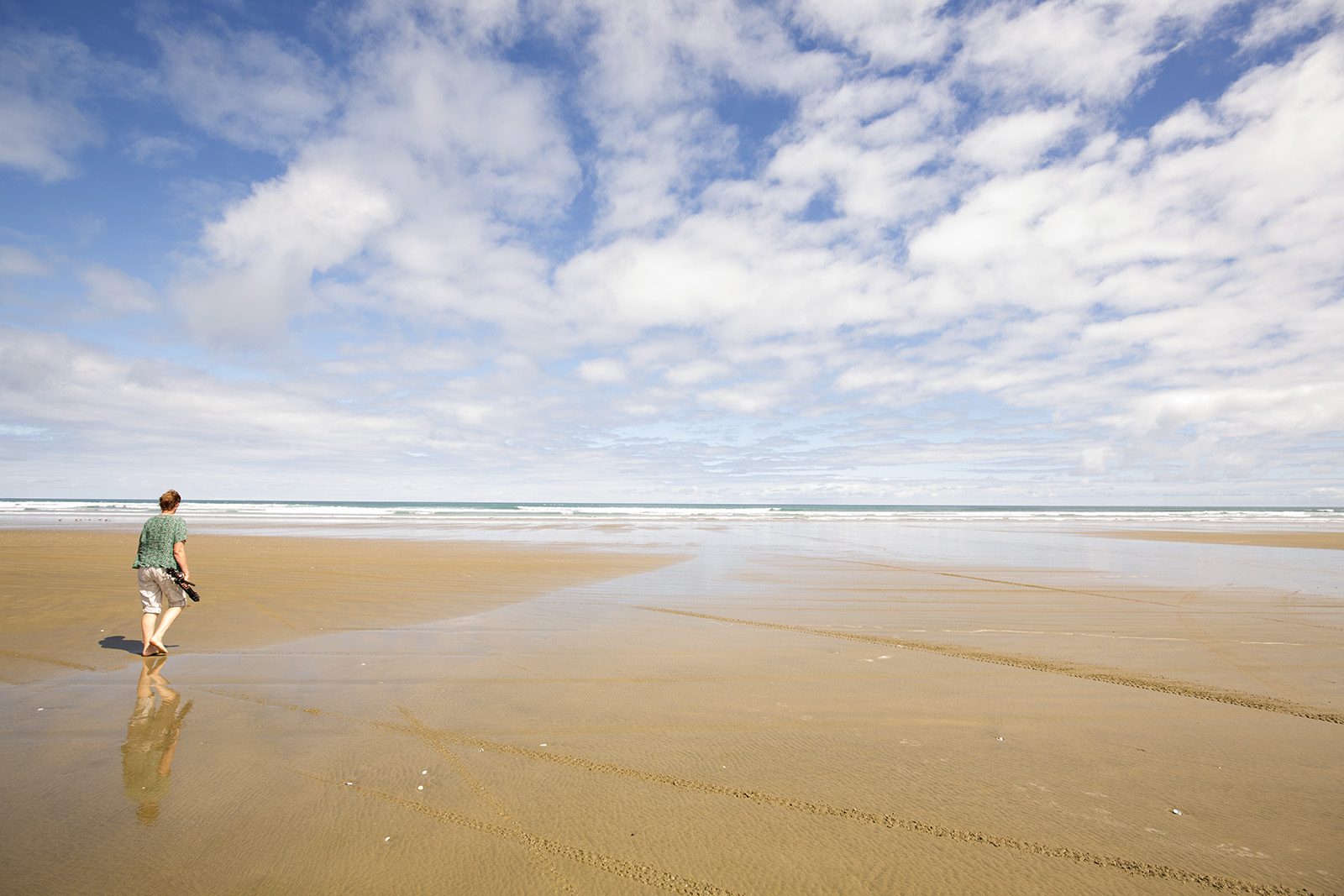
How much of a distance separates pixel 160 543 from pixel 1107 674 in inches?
418

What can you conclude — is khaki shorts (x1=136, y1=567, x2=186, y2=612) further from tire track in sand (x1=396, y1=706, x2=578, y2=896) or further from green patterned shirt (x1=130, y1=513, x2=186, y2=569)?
tire track in sand (x1=396, y1=706, x2=578, y2=896)

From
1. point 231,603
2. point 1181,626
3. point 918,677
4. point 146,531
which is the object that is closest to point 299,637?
point 146,531

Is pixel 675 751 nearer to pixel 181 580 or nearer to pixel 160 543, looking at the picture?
pixel 181 580

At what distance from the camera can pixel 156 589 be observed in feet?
22.1

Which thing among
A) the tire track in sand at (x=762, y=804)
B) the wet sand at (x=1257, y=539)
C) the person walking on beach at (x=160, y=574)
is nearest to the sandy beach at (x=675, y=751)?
the tire track in sand at (x=762, y=804)

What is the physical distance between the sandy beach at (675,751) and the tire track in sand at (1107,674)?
5cm

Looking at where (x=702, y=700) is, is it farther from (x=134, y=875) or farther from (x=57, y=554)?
(x=57, y=554)

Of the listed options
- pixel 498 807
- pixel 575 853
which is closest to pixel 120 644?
pixel 498 807

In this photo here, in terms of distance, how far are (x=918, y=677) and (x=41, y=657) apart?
9730mm

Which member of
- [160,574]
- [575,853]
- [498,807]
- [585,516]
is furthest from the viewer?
[585,516]

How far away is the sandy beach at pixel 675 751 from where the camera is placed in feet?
9.57

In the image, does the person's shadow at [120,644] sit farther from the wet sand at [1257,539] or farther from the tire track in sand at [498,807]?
the wet sand at [1257,539]

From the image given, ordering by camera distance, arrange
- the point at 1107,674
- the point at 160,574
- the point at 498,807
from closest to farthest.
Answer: the point at 498,807
the point at 1107,674
the point at 160,574

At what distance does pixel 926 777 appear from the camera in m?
3.81
